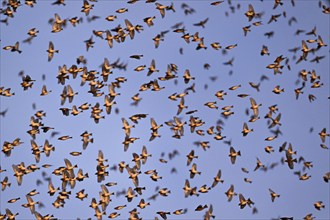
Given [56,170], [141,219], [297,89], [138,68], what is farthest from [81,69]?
[297,89]

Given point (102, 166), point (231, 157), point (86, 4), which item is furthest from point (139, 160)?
point (86, 4)

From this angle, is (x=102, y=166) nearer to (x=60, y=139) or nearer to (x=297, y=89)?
(x=60, y=139)

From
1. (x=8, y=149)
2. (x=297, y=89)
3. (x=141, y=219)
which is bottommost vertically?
(x=141, y=219)

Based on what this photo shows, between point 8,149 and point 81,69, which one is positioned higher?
point 81,69

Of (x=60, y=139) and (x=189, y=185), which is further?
(x=189, y=185)

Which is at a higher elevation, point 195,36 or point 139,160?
point 195,36

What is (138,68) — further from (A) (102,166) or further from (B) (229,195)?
(B) (229,195)

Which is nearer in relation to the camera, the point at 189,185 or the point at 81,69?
the point at 81,69

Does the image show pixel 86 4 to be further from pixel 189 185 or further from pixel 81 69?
pixel 189 185

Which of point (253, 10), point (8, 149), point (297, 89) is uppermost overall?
point (253, 10)
